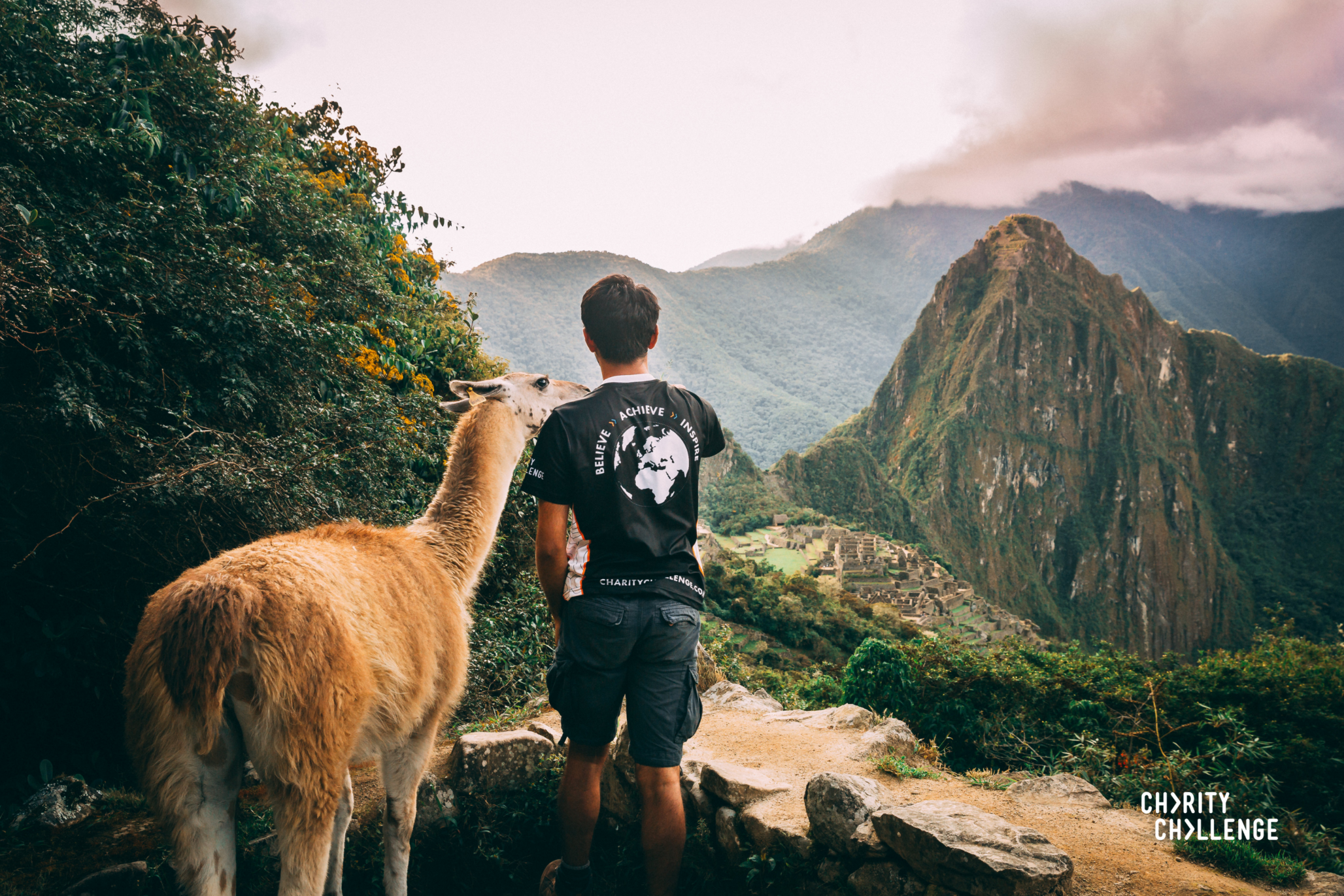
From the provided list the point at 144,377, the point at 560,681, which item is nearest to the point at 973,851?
the point at 560,681

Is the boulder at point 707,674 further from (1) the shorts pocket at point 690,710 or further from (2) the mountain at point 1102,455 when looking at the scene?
(2) the mountain at point 1102,455

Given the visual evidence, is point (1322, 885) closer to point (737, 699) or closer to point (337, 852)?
point (737, 699)

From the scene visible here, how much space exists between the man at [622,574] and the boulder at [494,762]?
4.23 ft

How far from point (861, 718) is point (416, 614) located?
395 centimetres

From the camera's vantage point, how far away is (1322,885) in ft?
9.29

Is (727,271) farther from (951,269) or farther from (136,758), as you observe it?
(136,758)

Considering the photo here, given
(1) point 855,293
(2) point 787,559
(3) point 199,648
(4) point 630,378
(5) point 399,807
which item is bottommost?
(2) point 787,559

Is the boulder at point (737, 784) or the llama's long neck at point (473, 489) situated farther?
the boulder at point (737, 784)

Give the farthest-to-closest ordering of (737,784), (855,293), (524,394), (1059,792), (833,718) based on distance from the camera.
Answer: (855,293) < (833,718) < (1059,792) < (524,394) < (737,784)

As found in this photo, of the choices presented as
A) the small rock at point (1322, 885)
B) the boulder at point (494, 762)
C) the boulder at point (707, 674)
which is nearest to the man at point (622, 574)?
the boulder at point (494, 762)

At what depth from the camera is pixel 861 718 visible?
520 cm

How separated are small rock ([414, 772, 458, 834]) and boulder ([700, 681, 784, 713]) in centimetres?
290

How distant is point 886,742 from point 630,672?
321cm

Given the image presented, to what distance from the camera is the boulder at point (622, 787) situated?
351 cm
